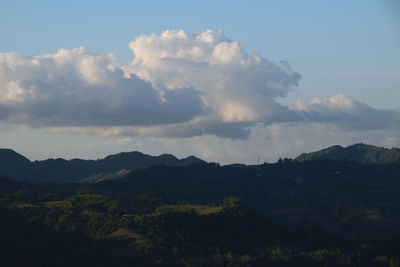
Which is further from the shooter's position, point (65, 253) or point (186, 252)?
point (186, 252)

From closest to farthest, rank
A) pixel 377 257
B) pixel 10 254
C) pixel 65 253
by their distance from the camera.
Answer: pixel 10 254
pixel 65 253
pixel 377 257

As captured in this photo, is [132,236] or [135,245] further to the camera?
[132,236]

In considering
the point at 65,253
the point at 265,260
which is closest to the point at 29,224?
the point at 65,253

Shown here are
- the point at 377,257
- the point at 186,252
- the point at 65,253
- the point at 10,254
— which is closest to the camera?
the point at 10,254

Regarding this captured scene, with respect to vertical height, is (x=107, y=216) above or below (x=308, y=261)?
above

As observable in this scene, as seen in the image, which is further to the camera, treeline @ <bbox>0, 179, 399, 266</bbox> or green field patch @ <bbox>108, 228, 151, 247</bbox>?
green field patch @ <bbox>108, 228, 151, 247</bbox>

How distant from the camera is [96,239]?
17500 cm

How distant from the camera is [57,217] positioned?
188m

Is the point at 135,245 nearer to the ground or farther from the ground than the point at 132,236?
nearer to the ground

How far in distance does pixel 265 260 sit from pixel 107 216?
179ft

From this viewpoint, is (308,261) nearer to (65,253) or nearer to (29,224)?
(65,253)

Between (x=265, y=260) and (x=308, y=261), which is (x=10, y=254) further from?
(x=308, y=261)

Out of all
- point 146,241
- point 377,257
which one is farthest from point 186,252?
point 377,257

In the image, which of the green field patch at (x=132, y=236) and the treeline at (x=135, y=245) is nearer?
the treeline at (x=135, y=245)
